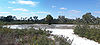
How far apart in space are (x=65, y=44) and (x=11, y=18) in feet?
109

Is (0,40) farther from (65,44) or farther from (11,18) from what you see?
(11,18)

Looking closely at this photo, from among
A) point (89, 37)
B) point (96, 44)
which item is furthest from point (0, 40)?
point (89, 37)

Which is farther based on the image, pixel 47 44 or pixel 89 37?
pixel 89 37

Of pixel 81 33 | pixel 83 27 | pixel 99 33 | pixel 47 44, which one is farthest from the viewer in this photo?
pixel 83 27

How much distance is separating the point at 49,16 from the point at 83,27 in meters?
17.3

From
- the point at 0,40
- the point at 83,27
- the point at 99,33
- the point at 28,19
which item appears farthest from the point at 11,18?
the point at 0,40

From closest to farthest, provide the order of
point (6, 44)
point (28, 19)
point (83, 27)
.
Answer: point (6, 44)
point (83, 27)
point (28, 19)

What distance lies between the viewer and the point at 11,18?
35.2m

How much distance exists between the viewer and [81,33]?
10953mm

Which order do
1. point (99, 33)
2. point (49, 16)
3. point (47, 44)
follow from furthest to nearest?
point (49, 16), point (99, 33), point (47, 44)

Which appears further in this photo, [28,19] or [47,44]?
[28,19]

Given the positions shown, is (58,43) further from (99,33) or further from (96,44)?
(99,33)

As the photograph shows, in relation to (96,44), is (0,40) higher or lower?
higher

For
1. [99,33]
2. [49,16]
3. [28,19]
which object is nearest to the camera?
[99,33]
